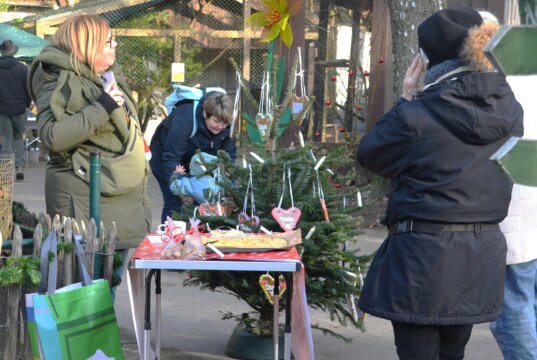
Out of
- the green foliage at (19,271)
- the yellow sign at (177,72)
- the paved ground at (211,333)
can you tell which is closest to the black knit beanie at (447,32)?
the green foliage at (19,271)

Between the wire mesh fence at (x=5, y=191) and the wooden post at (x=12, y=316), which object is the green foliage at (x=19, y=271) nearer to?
the wooden post at (x=12, y=316)

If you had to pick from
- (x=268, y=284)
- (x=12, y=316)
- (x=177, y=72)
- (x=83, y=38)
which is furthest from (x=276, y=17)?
(x=177, y=72)

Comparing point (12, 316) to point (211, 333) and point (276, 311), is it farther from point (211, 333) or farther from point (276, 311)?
point (211, 333)

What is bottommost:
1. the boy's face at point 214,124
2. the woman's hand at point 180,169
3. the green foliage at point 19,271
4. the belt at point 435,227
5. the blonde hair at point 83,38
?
the green foliage at point 19,271

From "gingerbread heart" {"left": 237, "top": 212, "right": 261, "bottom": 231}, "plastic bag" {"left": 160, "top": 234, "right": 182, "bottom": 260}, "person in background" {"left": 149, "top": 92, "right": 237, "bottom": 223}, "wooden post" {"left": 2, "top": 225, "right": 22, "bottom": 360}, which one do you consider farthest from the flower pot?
"person in background" {"left": 149, "top": 92, "right": 237, "bottom": 223}

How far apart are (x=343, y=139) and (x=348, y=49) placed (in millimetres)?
1076

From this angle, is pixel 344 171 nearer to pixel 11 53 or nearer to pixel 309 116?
pixel 309 116

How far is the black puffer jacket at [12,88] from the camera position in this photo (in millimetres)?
13844

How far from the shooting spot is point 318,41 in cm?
1094

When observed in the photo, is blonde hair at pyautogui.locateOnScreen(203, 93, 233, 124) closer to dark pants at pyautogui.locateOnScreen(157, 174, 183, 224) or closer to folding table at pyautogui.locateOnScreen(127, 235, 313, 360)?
dark pants at pyautogui.locateOnScreen(157, 174, 183, 224)

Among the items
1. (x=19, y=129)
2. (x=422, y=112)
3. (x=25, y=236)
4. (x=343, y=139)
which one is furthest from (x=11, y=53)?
(x=422, y=112)

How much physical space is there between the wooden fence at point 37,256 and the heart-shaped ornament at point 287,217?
2.57 ft

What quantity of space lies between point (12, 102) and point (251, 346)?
9797 mm

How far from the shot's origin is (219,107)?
6.23 m
